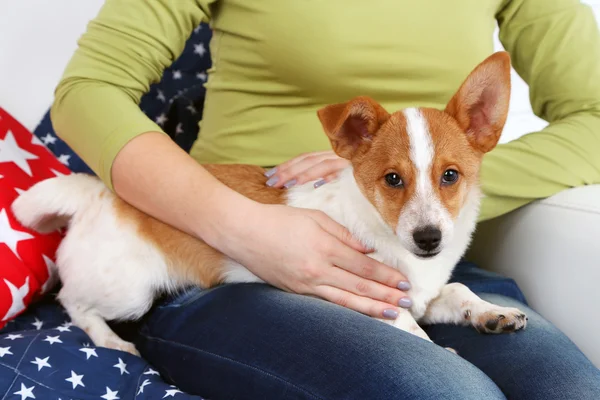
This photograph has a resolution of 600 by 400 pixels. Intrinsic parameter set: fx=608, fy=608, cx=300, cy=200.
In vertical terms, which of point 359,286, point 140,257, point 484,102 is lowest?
point 140,257

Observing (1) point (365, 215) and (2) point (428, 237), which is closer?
(2) point (428, 237)

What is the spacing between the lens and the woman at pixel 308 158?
1.04 metres

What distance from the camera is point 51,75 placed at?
1979mm

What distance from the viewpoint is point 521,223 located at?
4.76ft

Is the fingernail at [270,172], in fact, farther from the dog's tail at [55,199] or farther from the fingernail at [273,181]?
the dog's tail at [55,199]

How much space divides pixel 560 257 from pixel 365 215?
1.48ft

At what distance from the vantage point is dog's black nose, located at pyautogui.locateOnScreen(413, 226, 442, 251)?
1.10 metres

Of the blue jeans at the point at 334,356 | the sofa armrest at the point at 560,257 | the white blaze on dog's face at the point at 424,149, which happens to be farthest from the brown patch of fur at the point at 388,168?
the sofa armrest at the point at 560,257

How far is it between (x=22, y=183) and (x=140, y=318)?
0.46 m

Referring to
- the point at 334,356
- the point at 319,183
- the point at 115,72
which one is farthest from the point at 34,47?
the point at 334,356

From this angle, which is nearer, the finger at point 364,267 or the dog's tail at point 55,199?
the finger at point 364,267

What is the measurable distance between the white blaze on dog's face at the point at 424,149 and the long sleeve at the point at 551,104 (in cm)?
19

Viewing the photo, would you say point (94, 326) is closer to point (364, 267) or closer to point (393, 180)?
point (364, 267)

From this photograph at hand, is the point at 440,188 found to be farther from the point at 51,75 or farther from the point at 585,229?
the point at 51,75
